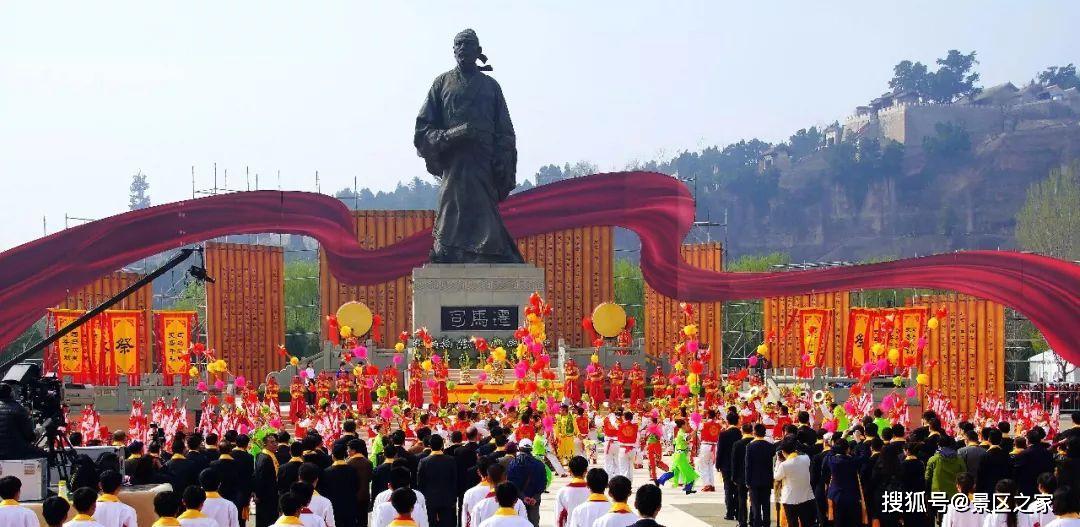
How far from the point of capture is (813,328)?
3006cm

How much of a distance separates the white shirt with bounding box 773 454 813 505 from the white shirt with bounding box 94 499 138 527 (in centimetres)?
583

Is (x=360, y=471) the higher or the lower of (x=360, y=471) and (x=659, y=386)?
the higher

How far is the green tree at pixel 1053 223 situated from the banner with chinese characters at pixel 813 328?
49.2 meters

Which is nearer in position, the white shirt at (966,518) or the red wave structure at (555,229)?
the white shirt at (966,518)

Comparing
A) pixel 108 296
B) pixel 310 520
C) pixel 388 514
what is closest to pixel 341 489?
pixel 388 514

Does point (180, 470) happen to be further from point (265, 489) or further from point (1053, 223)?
point (1053, 223)

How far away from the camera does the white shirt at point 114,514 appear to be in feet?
33.1

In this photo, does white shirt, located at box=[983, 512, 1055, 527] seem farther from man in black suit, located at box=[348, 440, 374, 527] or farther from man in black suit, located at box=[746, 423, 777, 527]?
man in black suit, located at box=[348, 440, 374, 527]

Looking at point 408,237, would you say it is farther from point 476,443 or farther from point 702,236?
point 702,236

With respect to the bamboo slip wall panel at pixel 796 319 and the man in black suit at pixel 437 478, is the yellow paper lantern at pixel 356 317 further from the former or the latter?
the man in black suit at pixel 437 478

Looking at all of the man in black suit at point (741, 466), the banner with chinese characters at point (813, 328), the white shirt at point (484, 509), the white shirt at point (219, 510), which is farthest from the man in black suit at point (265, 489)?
the banner with chinese characters at point (813, 328)

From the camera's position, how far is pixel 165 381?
29.0m

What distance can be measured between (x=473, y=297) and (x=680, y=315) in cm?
669

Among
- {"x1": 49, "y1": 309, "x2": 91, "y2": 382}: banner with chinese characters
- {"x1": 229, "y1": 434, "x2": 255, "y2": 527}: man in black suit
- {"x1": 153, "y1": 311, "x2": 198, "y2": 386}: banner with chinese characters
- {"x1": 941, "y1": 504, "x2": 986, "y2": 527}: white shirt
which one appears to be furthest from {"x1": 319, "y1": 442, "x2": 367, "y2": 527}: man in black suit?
{"x1": 153, "y1": 311, "x2": 198, "y2": 386}: banner with chinese characters
